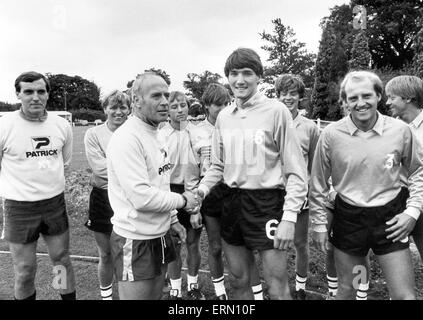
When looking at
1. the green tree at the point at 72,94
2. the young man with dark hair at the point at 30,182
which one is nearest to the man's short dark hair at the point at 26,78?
the young man with dark hair at the point at 30,182

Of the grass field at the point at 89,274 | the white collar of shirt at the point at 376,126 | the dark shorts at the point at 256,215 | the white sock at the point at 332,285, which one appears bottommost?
the grass field at the point at 89,274

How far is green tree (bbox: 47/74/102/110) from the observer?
301 ft

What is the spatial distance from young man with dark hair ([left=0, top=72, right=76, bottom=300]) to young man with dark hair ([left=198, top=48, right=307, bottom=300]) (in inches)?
73.5

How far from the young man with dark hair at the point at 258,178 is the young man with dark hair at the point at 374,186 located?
0.41 metres

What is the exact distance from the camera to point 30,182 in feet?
12.3

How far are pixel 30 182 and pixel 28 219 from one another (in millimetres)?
361

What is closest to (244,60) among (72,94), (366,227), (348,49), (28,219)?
(366,227)

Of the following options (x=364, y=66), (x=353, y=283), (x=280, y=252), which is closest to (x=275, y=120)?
(x=280, y=252)

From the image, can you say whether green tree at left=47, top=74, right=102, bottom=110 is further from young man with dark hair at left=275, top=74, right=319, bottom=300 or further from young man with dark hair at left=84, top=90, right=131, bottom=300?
young man with dark hair at left=275, top=74, right=319, bottom=300

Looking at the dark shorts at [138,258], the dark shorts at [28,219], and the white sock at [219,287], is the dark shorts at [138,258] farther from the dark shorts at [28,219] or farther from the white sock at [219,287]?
the white sock at [219,287]

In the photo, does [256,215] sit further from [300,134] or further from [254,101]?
[300,134]

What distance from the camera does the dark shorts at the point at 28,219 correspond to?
12.3 ft
